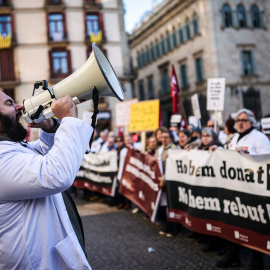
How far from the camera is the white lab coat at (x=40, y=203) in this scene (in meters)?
1.90

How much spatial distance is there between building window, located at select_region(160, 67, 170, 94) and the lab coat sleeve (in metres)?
36.3

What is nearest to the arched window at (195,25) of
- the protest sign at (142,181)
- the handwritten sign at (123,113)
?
the handwritten sign at (123,113)

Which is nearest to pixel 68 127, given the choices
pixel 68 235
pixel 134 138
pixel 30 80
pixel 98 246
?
pixel 68 235

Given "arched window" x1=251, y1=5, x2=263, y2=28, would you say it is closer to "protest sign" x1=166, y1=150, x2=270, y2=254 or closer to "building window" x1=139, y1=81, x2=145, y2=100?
"building window" x1=139, y1=81, x2=145, y2=100

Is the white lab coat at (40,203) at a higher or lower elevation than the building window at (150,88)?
lower

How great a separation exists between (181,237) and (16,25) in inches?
1094

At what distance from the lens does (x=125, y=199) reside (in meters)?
10.3

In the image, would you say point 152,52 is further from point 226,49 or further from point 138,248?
point 138,248

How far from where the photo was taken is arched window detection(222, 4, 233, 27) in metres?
31.1

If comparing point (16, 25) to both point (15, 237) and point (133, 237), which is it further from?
→ point (15, 237)

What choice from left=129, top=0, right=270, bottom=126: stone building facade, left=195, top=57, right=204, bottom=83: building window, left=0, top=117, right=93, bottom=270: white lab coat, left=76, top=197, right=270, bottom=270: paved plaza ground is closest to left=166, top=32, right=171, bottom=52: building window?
left=129, top=0, right=270, bottom=126: stone building facade

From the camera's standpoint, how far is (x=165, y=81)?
38.5 metres

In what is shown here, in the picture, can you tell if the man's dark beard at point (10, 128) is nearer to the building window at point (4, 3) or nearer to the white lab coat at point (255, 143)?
the white lab coat at point (255, 143)

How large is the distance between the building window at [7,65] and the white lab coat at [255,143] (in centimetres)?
2754
